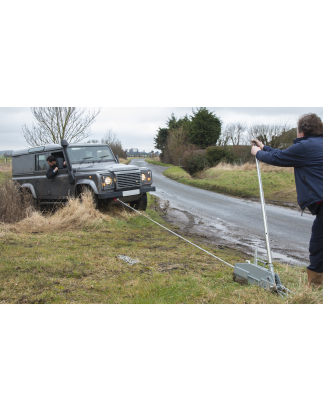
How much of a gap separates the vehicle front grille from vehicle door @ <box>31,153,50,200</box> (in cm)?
278

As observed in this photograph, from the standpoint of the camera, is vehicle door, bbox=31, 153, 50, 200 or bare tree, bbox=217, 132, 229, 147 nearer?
vehicle door, bbox=31, 153, 50, 200

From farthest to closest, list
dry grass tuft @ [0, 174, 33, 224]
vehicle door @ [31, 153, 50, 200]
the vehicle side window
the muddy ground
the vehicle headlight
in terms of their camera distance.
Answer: the vehicle side window < vehicle door @ [31, 153, 50, 200] < the vehicle headlight < dry grass tuft @ [0, 174, 33, 224] < the muddy ground

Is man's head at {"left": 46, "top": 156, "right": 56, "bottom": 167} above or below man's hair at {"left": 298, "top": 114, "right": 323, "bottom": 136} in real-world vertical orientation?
below

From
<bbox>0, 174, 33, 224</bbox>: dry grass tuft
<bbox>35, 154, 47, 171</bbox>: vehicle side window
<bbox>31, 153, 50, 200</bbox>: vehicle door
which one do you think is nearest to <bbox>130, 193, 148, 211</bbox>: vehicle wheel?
<bbox>31, 153, 50, 200</bbox>: vehicle door

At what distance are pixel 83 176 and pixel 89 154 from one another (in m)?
1.22

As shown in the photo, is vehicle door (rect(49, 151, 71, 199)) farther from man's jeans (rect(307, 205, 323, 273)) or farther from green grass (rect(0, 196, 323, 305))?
man's jeans (rect(307, 205, 323, 273))

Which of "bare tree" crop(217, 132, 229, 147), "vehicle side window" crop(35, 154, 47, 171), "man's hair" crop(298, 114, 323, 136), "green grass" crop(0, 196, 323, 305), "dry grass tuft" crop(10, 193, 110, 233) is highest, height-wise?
"bare tree" crop(217, 132, 229, 147)

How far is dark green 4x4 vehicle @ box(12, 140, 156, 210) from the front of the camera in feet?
29.5

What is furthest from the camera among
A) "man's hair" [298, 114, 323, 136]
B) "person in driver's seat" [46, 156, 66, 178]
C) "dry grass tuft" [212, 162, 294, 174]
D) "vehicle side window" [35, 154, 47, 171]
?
"dry grass tuft" [212, 162, 294, 174]

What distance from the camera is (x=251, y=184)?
17250 mm

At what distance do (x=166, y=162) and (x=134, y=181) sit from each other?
125 feet

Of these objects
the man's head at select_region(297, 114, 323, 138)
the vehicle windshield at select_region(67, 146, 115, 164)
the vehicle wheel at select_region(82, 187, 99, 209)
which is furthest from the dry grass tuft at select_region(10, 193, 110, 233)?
the man's head at select_region(297, 114, 323, 138)

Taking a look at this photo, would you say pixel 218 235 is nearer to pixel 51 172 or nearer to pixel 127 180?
pixel 127 180

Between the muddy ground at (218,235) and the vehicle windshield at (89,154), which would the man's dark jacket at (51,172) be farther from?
the muddy ground at (218,235)
